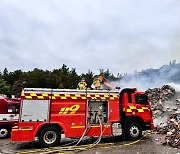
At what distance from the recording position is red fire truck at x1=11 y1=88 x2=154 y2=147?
9.32 m

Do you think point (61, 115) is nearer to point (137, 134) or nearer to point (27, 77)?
point (137, 134)

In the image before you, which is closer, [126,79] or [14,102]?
[14,102]

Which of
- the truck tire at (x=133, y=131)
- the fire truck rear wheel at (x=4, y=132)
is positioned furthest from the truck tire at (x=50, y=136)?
the fire truck rear wheel at (x=4, y=132)

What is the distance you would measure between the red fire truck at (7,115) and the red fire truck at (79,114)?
3.77 metres

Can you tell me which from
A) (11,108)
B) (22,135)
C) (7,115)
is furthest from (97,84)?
(7,115)

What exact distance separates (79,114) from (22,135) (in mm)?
2638

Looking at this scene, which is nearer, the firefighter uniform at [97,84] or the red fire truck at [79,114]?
the red fire truck at [79,114]

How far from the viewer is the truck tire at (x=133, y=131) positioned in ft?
34.8

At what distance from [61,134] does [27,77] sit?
40.4m

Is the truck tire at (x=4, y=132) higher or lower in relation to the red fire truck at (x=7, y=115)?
lower

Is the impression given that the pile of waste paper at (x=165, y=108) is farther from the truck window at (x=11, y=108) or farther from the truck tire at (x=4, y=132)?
the truck tire at (x=4, y=132)

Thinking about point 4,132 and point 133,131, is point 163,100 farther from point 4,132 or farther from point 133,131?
point 4,132

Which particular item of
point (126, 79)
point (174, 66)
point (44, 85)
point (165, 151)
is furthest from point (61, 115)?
point (44, 85)

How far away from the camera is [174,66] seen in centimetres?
2527
